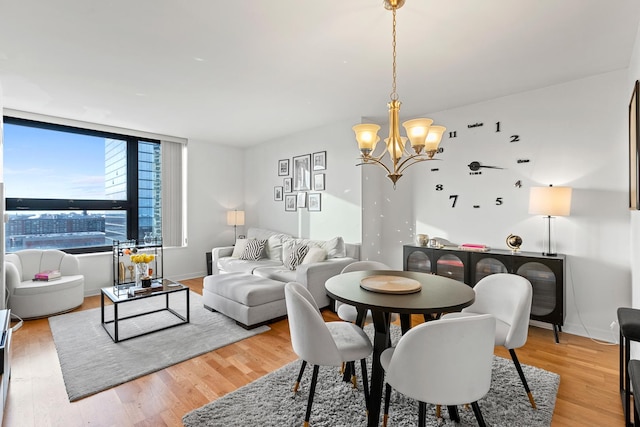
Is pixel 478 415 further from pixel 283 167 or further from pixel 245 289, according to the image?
pixel 283 167

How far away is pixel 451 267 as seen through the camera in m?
3.58

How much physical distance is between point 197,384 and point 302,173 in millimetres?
3432

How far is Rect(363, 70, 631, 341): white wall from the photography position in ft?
9.63

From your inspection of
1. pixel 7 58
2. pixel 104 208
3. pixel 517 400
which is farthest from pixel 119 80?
pixel 517 400

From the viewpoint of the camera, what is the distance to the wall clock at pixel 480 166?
3523mm

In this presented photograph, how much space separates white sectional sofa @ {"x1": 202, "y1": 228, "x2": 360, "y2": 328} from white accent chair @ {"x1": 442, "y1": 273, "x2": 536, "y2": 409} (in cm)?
172

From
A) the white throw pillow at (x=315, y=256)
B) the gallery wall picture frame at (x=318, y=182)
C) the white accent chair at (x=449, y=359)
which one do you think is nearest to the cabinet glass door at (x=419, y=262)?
the white throw pillow at (x=315, y=256)

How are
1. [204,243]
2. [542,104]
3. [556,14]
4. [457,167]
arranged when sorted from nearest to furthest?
[556,14] < [542,104] < [457,167] < [204,243]

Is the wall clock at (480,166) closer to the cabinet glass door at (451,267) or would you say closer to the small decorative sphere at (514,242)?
the small decorative sphere at (514,242)

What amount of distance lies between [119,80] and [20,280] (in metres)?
2.66

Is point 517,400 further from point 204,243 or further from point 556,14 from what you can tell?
point 204,243

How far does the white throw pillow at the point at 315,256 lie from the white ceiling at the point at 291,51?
179cm

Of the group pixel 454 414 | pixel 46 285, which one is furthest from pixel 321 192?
pixel 46 285

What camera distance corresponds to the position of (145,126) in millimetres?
4738
